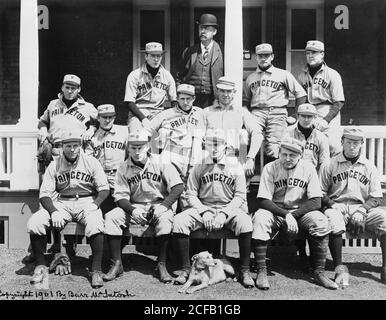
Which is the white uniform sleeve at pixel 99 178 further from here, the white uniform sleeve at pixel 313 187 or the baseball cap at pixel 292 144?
the white uniform sleeve at pixel 313 187

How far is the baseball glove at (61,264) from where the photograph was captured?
19.5 ft

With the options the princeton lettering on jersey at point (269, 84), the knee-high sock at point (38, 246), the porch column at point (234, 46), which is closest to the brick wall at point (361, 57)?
the porch column at point (234, 46)

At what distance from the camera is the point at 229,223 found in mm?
5777

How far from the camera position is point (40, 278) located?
5641mm

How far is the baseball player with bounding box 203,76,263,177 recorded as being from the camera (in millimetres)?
6312

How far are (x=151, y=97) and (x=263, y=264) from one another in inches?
103

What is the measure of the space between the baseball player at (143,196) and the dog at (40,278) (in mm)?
625

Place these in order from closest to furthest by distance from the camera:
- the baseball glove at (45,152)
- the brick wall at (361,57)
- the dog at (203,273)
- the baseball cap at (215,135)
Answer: the dog at (203,273) < the baseball cap at (215,135) < the baseball glove at (45,152) < the brick wall at (361,57)

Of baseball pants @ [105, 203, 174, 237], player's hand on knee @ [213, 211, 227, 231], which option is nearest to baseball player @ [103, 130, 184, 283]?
baseball pants @ [105, 203, 174, 237]

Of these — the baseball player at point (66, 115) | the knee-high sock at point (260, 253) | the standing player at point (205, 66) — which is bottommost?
the knee-high sock at point (260, 253)

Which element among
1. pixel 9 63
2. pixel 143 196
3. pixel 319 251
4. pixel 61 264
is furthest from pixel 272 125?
pixel 9 63

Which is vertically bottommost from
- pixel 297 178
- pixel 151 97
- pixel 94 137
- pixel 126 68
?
pixel 297 178
